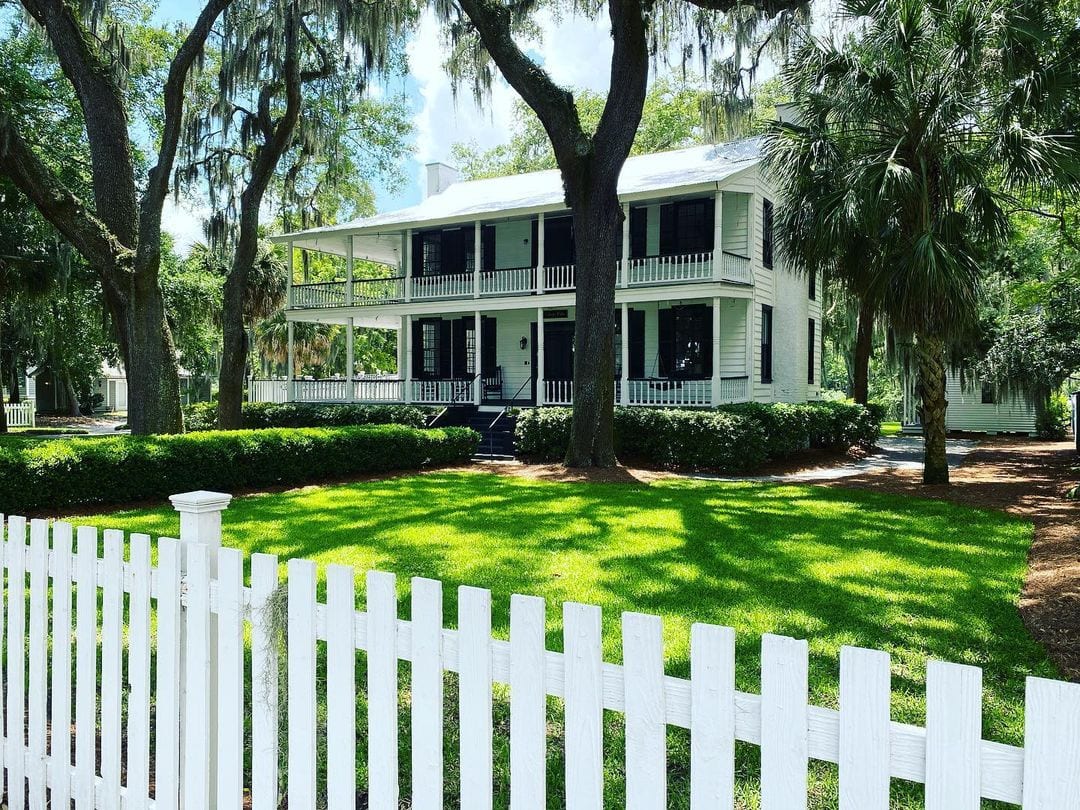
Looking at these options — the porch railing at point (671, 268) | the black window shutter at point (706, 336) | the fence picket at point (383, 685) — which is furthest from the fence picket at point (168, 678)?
the black window shutter at point (706, 336)

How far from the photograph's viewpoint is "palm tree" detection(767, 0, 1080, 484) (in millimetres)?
10102

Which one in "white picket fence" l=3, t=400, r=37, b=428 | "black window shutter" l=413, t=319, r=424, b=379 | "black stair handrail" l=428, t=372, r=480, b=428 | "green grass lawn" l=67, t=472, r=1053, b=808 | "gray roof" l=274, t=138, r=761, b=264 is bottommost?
"green grass lawn" l=67, t=472, r=1053, b=808

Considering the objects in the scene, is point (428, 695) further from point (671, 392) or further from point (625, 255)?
point (625, 255)

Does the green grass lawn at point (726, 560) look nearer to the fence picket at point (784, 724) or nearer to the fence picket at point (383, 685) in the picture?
the fence picket at point (383, 685)

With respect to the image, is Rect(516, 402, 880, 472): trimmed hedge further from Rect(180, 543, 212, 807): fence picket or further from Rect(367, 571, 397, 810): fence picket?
Rect(367, 571, 397, 810): fence picket

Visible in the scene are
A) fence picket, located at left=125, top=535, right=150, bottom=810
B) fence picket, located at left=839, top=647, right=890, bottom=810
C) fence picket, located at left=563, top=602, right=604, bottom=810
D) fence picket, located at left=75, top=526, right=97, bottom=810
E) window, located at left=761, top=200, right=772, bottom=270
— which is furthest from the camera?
window, located at left=761, top=200, right=772, bottom=270

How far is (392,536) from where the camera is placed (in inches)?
303

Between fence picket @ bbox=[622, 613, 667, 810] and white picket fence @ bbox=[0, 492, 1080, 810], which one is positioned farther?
fence picket @ bbox=[622, 613, 667, 810]

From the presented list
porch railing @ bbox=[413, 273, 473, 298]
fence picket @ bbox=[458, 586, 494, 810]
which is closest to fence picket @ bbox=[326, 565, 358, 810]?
fence picket @ bbox=[458, 586, 494, 810]

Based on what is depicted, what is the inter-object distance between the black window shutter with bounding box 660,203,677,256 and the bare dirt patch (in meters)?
7.89

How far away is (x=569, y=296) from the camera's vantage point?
18.9m

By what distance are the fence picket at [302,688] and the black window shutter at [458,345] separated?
2081cm

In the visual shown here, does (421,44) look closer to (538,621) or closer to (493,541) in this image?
(493,541)

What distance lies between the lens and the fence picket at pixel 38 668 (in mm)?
2719
